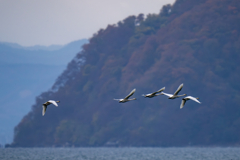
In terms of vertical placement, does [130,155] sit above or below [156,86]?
below

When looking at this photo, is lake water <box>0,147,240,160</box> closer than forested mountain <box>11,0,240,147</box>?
Yes

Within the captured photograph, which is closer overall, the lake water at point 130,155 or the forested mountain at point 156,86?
the lake water at point 130,155

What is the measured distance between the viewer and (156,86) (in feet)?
452

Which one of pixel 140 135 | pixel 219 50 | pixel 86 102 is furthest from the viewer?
pixel 86 102

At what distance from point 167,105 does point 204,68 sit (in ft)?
48.0

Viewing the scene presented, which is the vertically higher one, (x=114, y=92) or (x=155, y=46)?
(x=155, y=46)

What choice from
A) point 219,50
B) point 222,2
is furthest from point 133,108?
point 222,2

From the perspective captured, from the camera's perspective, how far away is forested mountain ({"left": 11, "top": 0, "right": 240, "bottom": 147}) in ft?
424

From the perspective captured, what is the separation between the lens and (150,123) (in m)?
133

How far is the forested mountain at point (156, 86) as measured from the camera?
129125 millimetres

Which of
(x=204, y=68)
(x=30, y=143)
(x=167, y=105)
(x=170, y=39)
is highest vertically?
(x=170, y=39)

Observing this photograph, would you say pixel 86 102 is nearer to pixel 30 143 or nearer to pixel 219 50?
pixel 30 143

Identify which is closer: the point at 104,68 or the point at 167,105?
the point at 167,105

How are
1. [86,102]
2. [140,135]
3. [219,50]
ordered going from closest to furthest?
[140,135], [219,50], [86,102]
